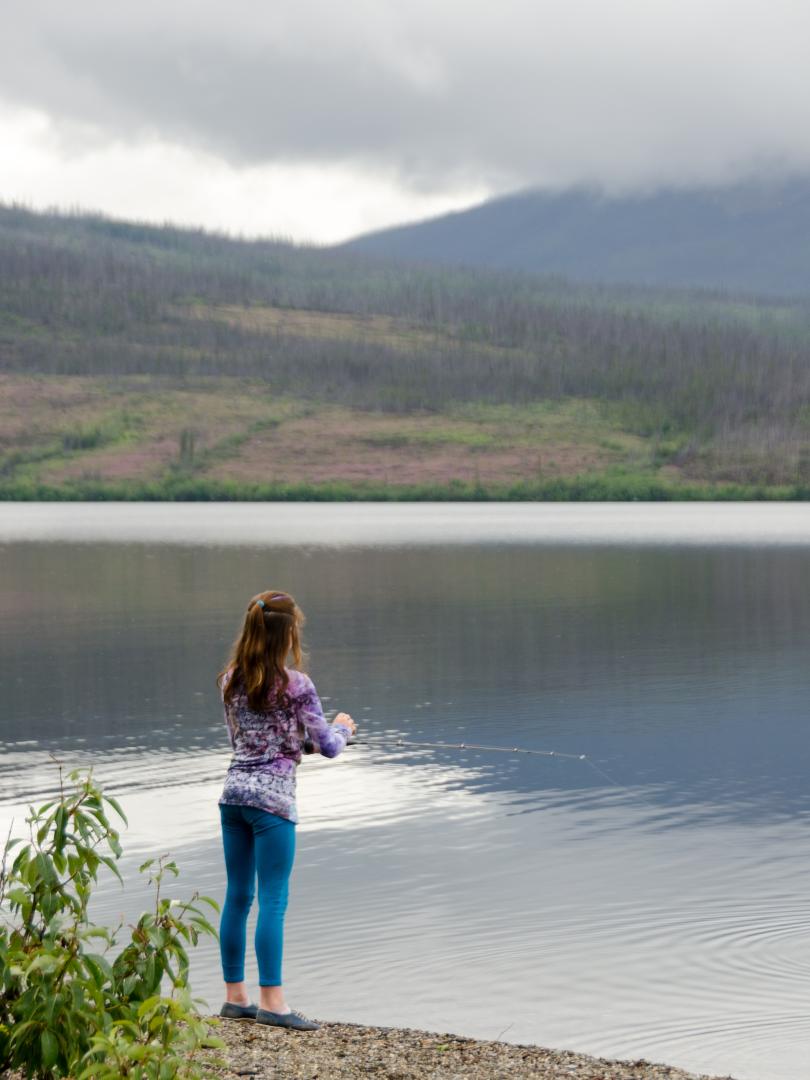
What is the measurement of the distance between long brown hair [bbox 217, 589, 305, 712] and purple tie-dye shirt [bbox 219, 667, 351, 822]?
7cm

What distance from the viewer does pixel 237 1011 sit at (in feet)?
24.9

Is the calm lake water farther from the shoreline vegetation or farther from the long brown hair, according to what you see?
the shoreline vegetation

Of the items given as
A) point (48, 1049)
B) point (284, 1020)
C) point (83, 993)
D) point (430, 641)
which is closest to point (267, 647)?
point (284, 1020)

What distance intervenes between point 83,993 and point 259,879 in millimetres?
2415

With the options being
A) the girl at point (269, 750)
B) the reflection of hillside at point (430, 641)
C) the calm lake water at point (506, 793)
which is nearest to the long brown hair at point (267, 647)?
the girl at point (269, 750)

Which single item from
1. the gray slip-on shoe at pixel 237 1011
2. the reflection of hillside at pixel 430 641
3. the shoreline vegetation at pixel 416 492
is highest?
the shoreline vegetation at pixel 416 492

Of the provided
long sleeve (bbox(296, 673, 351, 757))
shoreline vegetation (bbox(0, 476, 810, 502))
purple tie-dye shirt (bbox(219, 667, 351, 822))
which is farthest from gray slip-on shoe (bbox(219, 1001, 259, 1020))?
shoreline vegetation (bbox(0, 476, 810, 502))

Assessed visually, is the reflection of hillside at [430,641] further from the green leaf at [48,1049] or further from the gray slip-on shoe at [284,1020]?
the green leaf at [48,1049]

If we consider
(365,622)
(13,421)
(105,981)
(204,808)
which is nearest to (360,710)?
(204,808)

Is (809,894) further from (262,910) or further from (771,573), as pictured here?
(771,573)

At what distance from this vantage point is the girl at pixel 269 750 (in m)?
7.24

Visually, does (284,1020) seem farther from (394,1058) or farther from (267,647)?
(267,647)

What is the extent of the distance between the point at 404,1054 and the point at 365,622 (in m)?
22.9

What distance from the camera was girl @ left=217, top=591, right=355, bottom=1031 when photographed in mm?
7242
